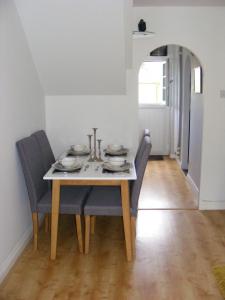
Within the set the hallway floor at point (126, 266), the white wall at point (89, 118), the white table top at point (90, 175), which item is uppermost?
the white wall at point (89, 118)

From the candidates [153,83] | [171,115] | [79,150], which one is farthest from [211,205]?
[153,83]

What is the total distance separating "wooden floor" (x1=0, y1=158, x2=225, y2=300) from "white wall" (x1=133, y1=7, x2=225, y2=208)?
1.17 m

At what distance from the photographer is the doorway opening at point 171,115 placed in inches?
188

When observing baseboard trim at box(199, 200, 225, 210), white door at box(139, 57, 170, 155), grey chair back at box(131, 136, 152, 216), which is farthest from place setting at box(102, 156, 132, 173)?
white door at box(139, 57, 170, 155)

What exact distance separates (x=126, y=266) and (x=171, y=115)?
441cm

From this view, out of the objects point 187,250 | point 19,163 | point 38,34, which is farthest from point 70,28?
point 187,250

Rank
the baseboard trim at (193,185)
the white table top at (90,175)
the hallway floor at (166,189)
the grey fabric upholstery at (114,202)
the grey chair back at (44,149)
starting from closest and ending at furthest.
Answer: the white table top at (90,175)
the grey fabric upholstery at (114,202)
the grey chair back at (44,149)
the hallway floor at (166,189)
the baseboard trim at (193,185)

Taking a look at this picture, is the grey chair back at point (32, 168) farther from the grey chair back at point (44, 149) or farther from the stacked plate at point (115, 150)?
the stacked plate at point (115, 150)

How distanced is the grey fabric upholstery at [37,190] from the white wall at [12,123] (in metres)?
0.09

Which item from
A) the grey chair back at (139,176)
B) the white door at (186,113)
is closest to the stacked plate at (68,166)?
the grey chair back at (139,176)

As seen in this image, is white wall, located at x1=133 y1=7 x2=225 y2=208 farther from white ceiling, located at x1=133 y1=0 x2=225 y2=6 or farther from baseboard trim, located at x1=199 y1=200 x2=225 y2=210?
baseboard trim, located at x1=199 y1=200 x2=225 y2=210

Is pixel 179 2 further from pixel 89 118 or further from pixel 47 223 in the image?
pixel 47 223

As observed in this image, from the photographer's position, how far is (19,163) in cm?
A: 290

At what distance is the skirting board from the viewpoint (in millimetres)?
2508
